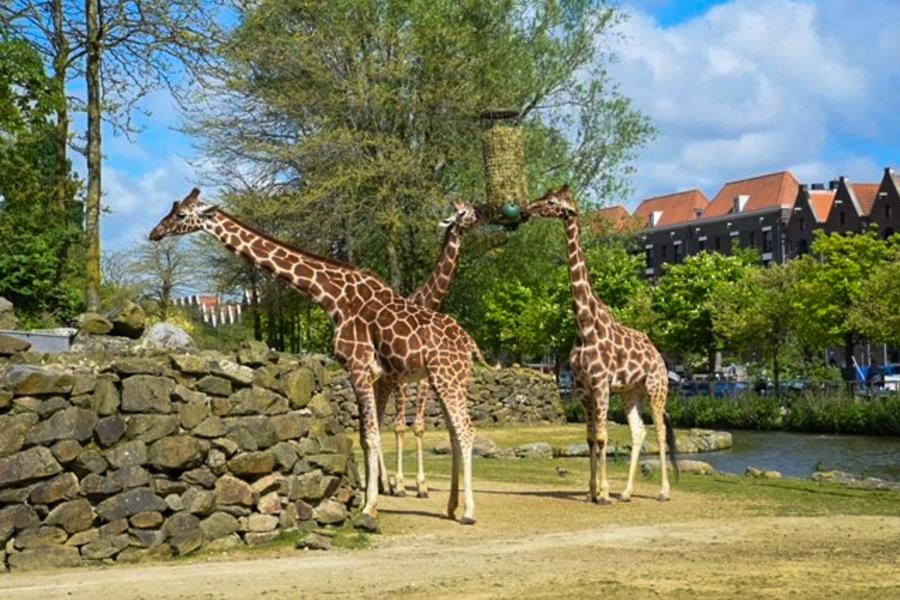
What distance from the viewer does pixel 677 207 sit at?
393 feet

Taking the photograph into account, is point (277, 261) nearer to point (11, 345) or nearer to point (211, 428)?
point (211, 428)

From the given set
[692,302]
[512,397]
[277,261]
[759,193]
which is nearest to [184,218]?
[277,261]

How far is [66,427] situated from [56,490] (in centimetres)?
63

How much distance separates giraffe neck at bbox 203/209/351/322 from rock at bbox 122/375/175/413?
125 inches

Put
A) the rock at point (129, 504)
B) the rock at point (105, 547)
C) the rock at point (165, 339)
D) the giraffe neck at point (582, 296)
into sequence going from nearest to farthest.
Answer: the rock at point (105, 547), the rock at point (129, 504), the rock at point (165, 339), the giraffe neck at point (582, 296)

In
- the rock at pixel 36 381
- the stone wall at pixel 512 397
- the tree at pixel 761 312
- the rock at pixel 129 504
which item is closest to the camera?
the rock at pixel 36 381

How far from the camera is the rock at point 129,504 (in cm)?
1341

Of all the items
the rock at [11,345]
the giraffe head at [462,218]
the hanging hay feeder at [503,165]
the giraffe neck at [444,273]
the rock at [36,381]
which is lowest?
the rock at [36,381]

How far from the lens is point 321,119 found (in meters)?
39.1

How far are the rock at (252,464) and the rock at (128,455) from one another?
1.06 m

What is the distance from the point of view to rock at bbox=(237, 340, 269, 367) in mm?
14820

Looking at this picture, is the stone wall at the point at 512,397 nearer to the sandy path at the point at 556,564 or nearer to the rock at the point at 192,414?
the sandy path at the point at 556,564

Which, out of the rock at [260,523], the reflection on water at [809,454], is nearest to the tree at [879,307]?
the reflection on water at [809,454]

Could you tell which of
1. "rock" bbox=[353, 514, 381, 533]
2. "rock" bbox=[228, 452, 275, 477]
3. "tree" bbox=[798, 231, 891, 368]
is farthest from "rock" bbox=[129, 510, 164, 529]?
"tree" bbox=[798, 231, 891, 368]
